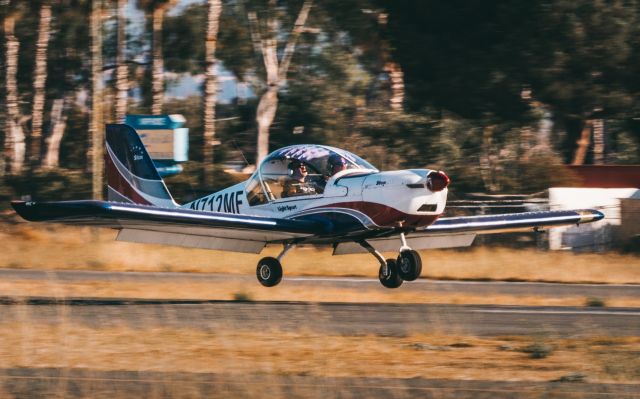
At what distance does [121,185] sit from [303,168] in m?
5.16

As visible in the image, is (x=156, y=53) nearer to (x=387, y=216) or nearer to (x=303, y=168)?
(x=303, y=168)

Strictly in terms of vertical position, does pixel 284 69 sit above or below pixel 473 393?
above

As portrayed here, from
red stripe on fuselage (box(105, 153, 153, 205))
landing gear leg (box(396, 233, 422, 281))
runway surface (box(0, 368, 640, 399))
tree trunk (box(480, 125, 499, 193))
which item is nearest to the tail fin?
red stripe on fuselage (box(105, 153, 153, 205))

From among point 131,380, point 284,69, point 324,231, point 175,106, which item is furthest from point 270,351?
point 175,106

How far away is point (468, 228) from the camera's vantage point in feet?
60.6

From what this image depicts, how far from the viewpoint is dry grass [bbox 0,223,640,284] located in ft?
80.5

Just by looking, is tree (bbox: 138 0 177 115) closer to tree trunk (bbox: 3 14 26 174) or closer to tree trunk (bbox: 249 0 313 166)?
tree trunk (bbox: 249 0 313 166)

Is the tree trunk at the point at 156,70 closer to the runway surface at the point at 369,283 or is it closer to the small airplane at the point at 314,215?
the runway surface at the point at 369,283

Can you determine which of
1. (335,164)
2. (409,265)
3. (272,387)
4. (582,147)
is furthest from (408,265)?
(582,147)

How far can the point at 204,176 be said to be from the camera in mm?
40719

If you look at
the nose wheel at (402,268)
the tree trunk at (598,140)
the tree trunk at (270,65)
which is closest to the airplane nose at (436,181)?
the nose wheel at (402,268)

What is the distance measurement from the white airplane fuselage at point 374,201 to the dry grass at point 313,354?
359cm

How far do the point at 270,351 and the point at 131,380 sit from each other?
2347 millimetres

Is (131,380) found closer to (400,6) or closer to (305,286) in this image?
(305,286)
